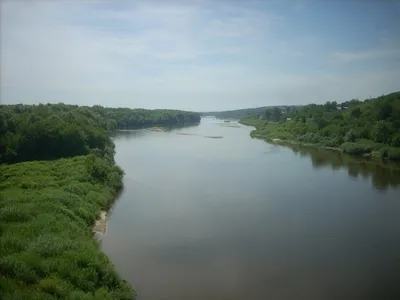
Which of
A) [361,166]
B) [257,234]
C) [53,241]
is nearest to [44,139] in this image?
[53,241]

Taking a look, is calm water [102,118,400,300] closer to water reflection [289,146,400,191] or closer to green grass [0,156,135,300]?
water reflection [289,146,400,191]

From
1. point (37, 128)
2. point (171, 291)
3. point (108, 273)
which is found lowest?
point (171, 291)

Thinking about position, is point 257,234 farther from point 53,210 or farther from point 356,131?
point 356,131

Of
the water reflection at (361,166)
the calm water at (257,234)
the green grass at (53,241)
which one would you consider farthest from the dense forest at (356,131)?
the green grass at (53,241)

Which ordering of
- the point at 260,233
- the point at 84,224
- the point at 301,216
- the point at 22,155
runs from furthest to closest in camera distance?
1. the point at 22,155
2. the point at 301,216
3. the point at 260,233
4. the point at 84,224

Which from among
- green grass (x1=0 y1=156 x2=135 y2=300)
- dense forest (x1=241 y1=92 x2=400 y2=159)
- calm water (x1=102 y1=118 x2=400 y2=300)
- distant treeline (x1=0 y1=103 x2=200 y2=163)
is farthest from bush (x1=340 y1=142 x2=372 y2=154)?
green grass (x1=0 y1=156 x2=135 y2=300)

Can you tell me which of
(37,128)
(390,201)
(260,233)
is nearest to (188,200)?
(260,233)

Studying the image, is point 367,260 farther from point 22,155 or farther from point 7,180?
point 22,155
